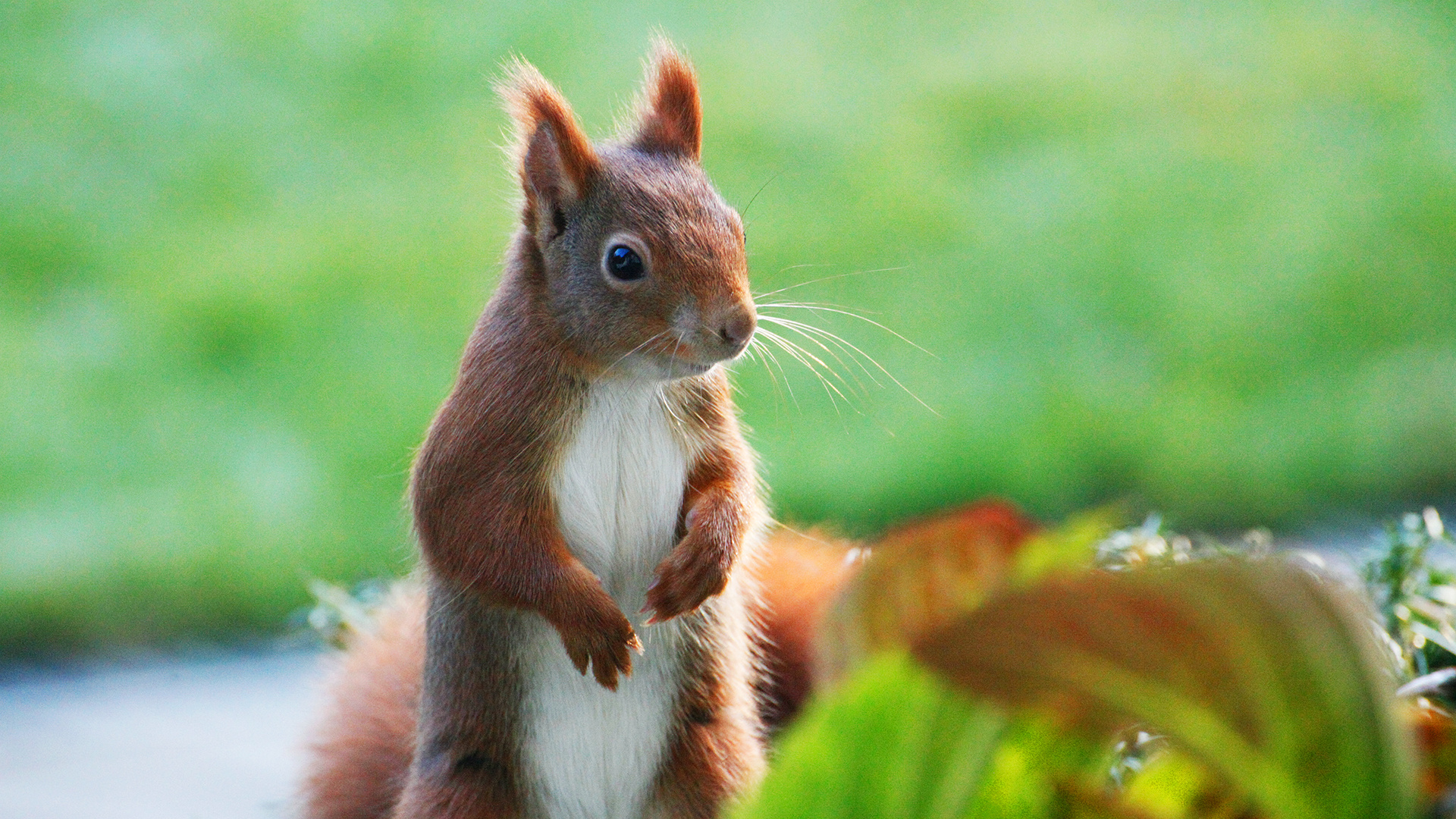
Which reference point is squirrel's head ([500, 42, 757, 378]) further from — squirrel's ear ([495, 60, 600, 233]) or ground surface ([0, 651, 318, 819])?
ground surface ([0, 651, 318, 819])

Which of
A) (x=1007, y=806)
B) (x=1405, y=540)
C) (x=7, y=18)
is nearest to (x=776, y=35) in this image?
(x=7, y=18)

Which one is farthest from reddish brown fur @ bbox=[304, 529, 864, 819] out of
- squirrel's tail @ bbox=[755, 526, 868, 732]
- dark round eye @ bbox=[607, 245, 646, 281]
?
dark round eye @ bbox=[607, 245, 646, 281]

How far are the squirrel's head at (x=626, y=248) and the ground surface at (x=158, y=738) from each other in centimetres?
50

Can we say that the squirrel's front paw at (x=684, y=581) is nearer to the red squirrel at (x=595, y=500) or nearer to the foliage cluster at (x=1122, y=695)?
the red squirrel at (x=595, y=500)

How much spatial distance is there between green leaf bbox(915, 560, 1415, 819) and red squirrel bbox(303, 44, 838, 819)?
0.36 m

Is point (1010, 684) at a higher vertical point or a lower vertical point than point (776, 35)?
lower

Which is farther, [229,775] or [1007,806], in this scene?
[229,775]

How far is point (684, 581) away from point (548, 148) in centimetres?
23

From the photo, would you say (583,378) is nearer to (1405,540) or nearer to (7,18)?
(1405,540)

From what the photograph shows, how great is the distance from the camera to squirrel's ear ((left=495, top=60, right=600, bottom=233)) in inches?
26.5

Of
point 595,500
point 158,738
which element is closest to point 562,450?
point 595,500

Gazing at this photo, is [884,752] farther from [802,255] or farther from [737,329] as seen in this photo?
[802,255]

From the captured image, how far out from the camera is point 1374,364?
200 centimetres

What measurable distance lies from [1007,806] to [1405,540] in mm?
699
